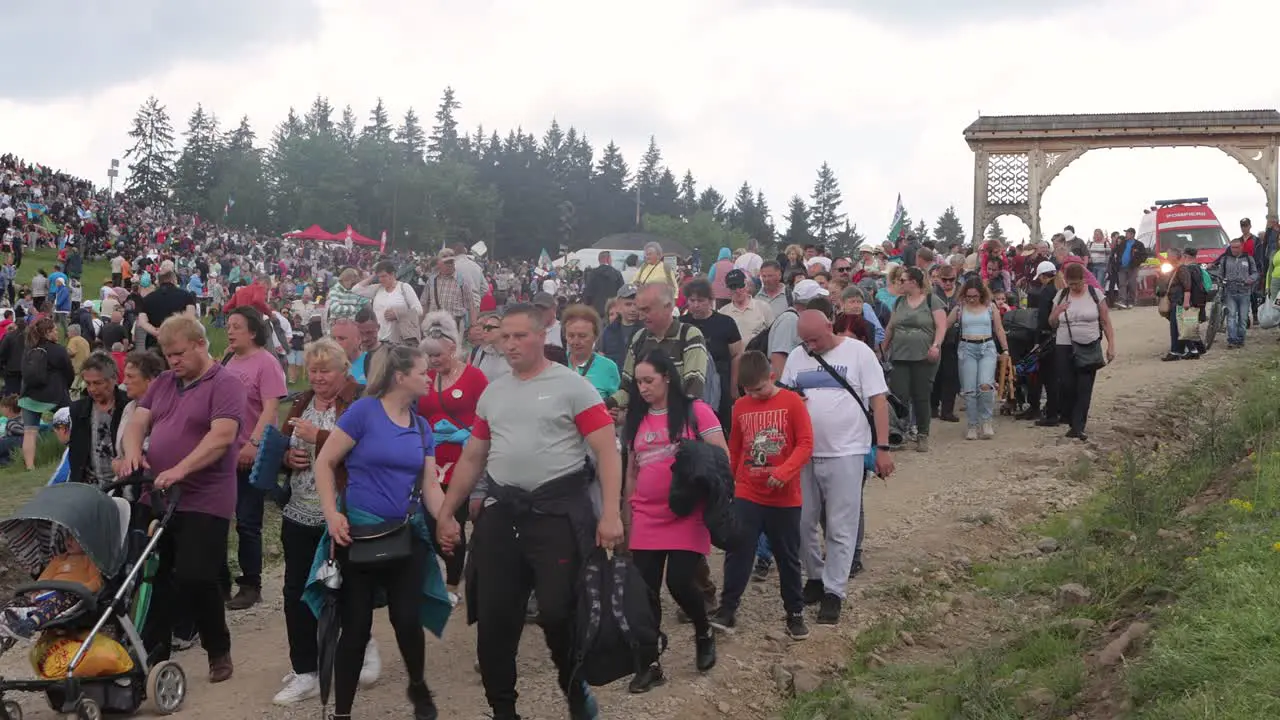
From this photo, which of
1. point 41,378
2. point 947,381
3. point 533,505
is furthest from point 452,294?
point 533,505

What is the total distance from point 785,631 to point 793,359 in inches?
66.6

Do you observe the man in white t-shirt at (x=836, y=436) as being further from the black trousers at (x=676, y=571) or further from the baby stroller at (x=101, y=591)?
the baby stroller at (x=101, y=591)

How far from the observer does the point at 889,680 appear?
6.47 m

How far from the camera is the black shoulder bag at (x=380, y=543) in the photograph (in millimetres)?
5457

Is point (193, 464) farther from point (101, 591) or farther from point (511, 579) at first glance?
point (511, 579)

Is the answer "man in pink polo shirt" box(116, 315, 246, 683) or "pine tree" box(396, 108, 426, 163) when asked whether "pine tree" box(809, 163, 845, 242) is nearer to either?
"pine tree" box(396, 108, 426, 163)

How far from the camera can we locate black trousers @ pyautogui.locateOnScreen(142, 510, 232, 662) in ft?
21.0

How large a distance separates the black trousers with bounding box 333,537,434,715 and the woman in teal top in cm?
169

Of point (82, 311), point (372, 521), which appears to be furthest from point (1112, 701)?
point (82, 311)

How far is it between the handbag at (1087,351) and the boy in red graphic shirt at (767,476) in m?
6.31

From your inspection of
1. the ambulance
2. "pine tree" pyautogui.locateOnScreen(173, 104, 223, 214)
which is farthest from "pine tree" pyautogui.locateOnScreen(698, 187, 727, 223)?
the ambulance

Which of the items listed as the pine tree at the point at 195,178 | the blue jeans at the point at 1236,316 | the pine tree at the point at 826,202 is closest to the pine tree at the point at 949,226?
the pine tree at the point at 826,202

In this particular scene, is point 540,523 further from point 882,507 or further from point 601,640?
point 882,507

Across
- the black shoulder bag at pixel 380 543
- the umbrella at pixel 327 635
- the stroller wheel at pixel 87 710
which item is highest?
the black shoulder bag at pixel 380 543
